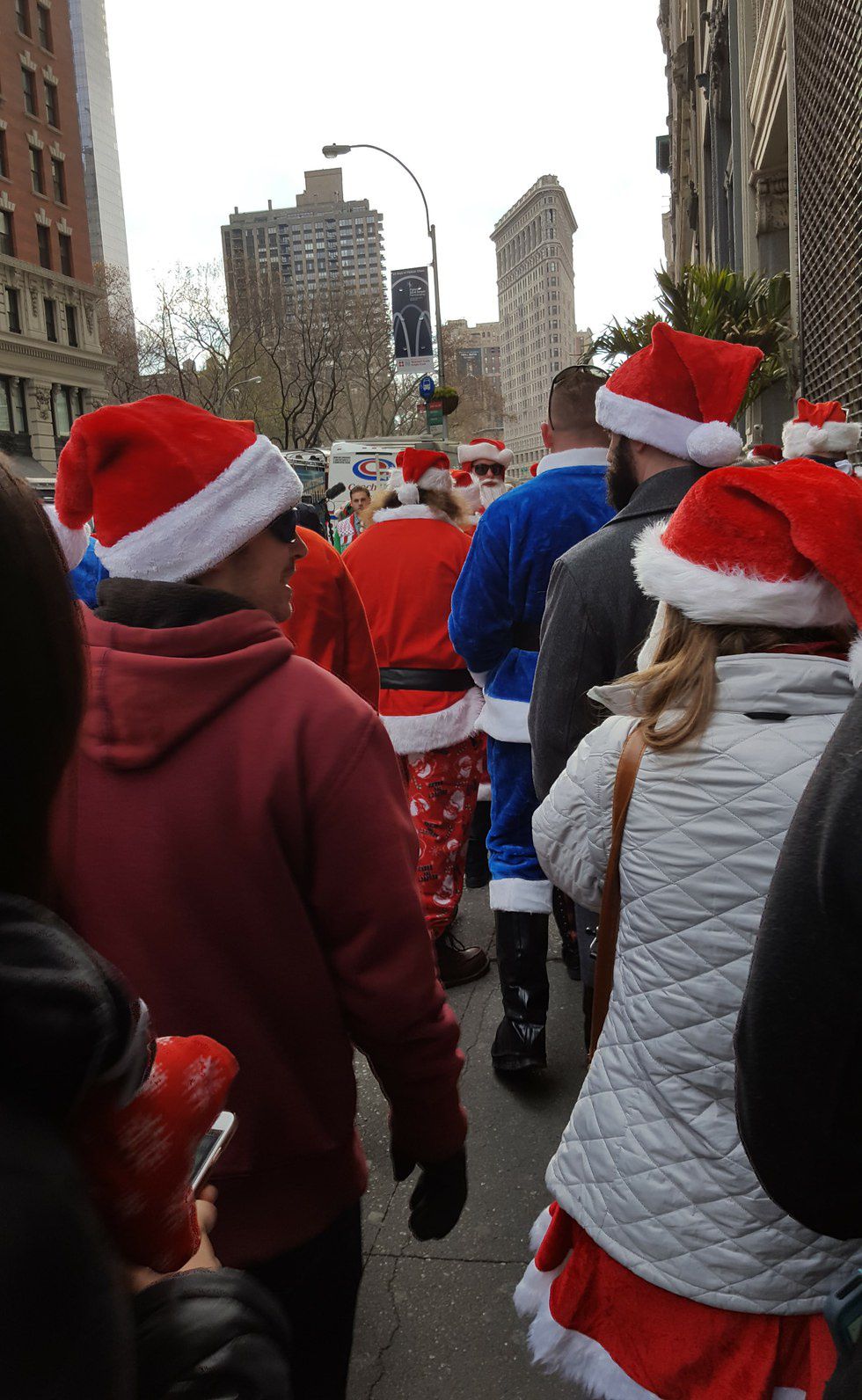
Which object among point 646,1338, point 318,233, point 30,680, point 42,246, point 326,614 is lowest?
point 646,1338

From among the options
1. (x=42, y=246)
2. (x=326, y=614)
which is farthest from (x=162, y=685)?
(x=42, y=246)

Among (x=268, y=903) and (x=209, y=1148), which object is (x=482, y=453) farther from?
(x=209, y=1148)

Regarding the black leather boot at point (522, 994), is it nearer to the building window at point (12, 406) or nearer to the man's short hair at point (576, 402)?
the man's short hair at point (576, 402)

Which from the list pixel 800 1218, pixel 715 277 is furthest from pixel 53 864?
pixel 715 277

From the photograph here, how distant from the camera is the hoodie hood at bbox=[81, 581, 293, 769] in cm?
156

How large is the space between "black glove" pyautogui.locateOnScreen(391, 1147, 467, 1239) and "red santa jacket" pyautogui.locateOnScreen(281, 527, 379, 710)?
226cm

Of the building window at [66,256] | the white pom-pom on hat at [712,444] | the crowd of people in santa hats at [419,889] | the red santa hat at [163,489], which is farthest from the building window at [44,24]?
the crowd of people in santa hats at [419,889]

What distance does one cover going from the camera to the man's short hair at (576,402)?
3.92 meters

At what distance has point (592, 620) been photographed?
119 inches

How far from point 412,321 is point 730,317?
15.4m

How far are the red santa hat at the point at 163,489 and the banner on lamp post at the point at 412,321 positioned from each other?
23.0 m

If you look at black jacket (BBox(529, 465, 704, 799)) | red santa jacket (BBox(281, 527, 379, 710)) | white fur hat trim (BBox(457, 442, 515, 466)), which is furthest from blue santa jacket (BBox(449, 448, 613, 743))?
white fur hat trim (BBox(457, 442, 515, 466))

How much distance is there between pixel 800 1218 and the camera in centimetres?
105

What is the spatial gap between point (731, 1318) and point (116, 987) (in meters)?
1.42
